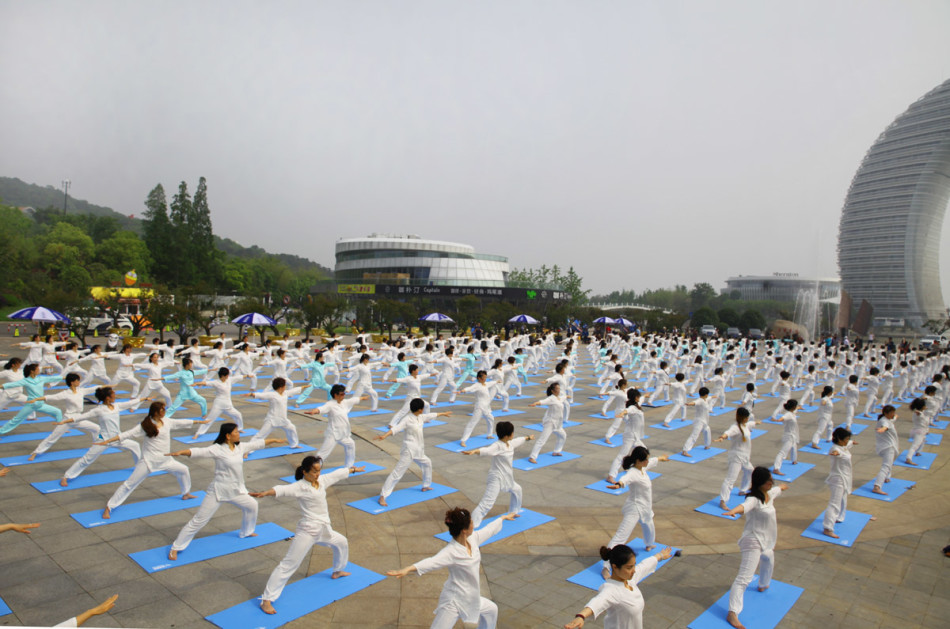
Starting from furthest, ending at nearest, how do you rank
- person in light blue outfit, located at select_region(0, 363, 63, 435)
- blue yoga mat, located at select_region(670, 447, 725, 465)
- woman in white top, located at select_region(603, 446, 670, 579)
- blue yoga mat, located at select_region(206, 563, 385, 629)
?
blue yoga mat, located at select_region(670, 447, 725, 465)
person in light blue outfit, located at select_region(0, 363, 63, 435)
woman in white top, located at select_region(603, 446, 670, 579)
blue yoga mat, located at select_region(206, 563, 385, 629)

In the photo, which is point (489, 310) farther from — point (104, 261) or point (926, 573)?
point (104, 261)

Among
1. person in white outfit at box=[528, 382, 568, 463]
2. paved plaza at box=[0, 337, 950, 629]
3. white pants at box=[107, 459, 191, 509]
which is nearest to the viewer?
paved plaza at box=[0, 337, 950, 629]

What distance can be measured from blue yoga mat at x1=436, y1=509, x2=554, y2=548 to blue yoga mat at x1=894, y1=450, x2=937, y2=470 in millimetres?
8737

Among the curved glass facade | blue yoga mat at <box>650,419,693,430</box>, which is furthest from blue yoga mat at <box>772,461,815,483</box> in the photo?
the curved glass facade

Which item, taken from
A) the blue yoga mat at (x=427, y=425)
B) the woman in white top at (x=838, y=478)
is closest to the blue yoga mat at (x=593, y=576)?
the woman in white top at (x=838, y=478)

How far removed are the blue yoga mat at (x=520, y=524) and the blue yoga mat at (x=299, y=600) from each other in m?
1.38

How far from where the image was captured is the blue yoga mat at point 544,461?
10109mm

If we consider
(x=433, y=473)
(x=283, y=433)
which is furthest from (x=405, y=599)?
(x=283, y=433)

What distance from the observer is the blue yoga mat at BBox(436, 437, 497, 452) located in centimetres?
1125

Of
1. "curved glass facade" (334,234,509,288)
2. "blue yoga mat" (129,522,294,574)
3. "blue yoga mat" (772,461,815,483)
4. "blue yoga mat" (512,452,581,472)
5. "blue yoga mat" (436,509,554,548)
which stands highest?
"curved glass facade" (334,234,509,288)

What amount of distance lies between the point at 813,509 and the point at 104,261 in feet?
219

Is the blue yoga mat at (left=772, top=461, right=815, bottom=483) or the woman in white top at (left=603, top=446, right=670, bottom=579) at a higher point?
the woman in white top at (left=603, top=446, right=670, bottom=579)

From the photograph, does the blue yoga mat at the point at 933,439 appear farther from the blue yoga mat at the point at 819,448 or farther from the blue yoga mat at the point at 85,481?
the blue yoga mat at the point at 85,481

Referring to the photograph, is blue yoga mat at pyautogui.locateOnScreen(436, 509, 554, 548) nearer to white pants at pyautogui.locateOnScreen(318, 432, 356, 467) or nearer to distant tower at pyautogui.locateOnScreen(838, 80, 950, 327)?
white pants at pyautogui.locateOnScreen(318, 432, 356, 467)
